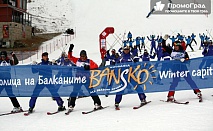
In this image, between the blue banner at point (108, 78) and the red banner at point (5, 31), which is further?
the red banner at point (5, 31)

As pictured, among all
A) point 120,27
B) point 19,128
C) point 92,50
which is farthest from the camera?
point 120,27

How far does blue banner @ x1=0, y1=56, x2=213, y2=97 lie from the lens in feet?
24.7

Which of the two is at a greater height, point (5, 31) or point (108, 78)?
point (5, 31)

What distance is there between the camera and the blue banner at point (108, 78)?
24.7ft

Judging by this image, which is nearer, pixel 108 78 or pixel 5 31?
pixel 108 78

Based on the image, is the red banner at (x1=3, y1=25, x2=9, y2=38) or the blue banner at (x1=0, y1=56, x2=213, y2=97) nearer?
the blue banner at (x1=0, y1=56, x2=213, y2=97)

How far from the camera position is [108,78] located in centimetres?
765

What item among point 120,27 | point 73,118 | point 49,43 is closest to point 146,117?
point 73,118

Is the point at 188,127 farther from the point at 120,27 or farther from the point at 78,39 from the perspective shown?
the point at 120,27

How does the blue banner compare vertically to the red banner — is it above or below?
below

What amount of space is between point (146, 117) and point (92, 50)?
69.7 feet

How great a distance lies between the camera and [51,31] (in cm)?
4003

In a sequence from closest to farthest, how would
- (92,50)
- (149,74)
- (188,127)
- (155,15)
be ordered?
(188,127) < (149,74) < (92,50) < (155,15)

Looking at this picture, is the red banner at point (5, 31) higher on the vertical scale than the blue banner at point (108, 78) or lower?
higher
